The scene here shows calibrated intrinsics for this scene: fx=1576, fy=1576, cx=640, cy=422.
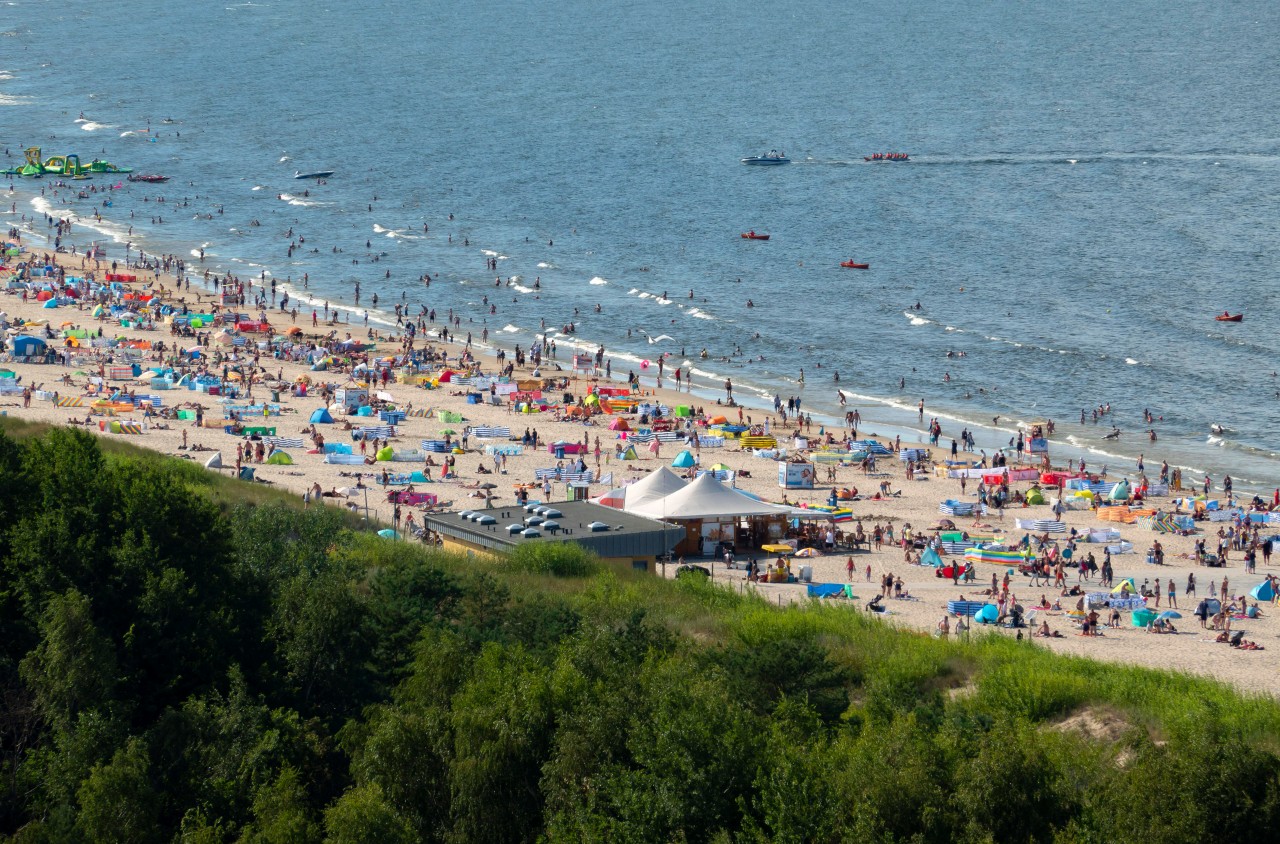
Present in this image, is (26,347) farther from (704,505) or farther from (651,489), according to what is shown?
(704,505)

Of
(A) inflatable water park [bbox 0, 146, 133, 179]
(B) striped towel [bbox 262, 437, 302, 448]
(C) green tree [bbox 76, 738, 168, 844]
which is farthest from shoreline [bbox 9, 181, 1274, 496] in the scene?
(A) inflatable water park [bbox 0, 146, 133, 179]

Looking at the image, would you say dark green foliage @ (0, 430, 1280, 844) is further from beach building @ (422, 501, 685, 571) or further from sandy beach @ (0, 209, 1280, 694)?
sandy beach @ (0, 209, 1280, 694)

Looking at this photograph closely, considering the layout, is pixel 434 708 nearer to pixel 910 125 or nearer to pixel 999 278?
pixel 999 278

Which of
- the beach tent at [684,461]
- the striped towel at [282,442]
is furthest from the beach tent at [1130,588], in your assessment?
the striped towel at [282,442]

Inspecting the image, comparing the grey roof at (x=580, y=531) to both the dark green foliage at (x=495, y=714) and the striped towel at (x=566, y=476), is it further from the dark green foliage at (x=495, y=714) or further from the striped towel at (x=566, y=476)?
the striped towel at (x=566, y=476)

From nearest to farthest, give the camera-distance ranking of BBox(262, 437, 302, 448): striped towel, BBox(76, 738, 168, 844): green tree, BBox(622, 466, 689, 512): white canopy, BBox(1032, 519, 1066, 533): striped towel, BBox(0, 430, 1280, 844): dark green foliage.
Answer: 1. BBox(0, 430, 1280, 844): dark green foliage
2. BBox(76, 738, 168, 844): green tree
3. BBox(622, 466, 689, 512): white canopy
4. BBox(1032, 519, 1066, 533): striped towel
5. BBox(262, 437, 302, 448): striped towel
